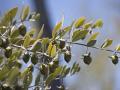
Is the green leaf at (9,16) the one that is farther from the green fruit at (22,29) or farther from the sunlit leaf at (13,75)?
the sunlit leaf at (13,75)

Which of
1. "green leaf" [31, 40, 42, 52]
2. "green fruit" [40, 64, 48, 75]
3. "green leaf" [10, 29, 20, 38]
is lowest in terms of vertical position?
"green fruit" [40, 64, 48, 75]

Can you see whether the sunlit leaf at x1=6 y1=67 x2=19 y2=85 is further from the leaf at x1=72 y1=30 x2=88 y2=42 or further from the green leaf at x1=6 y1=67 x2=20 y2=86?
the leaf at x1=72 y1=30 x2=88 y2=42

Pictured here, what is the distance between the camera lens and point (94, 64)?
5.50 m

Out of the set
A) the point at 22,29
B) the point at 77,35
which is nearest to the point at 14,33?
the point at 22,29

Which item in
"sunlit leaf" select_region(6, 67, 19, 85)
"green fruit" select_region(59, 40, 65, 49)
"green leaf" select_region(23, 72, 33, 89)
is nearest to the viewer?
"sunlit leaf" select_region(6, 67, 19, 85)

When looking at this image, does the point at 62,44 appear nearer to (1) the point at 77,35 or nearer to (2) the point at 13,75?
(1) the point at 77,35

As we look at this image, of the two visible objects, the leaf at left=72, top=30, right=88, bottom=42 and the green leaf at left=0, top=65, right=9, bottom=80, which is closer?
the green leaf at left=0, top=65, right=9, bottom=80

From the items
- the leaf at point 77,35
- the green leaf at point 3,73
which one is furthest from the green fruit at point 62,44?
the green leaf at point 3,73

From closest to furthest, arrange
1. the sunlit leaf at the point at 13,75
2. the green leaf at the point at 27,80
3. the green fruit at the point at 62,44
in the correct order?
the sunlit leaf at the point at 13,75 < the green leaf at the point at 27,80 < the green fruit at the point at 62,44

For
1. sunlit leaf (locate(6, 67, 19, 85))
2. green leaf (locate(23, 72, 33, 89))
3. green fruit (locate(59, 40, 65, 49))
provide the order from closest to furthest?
sunlit leaf (locate(6, 67, 19, 85)) < green leaf (locate(23, 72, 33, 89)) < green fruit (locate(59, 40, 65, 49))

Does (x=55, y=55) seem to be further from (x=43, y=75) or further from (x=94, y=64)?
(x=94, y=64)

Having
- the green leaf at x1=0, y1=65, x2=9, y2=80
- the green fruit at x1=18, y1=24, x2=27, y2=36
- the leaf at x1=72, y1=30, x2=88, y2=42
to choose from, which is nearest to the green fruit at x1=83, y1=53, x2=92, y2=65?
the leaf at x1=72, y1=30, x2=88, y2=42

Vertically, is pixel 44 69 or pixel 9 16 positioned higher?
pixel 9 16

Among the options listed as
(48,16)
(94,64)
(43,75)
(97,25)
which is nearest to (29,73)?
(43,75)
